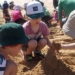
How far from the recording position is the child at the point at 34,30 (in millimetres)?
3549

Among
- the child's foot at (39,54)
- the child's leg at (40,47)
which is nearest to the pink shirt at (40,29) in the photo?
the child's leg at (40,47)

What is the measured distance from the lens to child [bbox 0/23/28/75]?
2.15 meters

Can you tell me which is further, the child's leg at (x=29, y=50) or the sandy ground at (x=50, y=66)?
the child's leg at (x=29, y=50)

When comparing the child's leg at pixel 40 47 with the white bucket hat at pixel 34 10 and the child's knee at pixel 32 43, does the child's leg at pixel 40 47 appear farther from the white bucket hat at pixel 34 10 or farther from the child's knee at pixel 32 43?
the white bucket hat at pixel 34 10

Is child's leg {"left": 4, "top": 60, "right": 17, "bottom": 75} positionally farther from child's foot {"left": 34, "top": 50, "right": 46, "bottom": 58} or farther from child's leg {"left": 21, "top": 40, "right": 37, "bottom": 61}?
child's foot {"left": 34, "top": 50, "right": 46, "bottom": 58}

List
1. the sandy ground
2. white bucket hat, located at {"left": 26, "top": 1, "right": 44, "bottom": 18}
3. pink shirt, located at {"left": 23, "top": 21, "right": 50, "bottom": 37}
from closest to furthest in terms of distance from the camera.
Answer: the sandy ground < white bucket hat, located at {"left": 26, "top": 1, "right": 44, "bottom": 18} < pink shirt, located at {"left": 23, "top": 21, "right": 50, "bottom": 37}

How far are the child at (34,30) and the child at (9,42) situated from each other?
1301 millimetres

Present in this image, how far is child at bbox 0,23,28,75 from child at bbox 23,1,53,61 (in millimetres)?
1301

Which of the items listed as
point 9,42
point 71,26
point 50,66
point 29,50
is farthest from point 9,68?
point 29,50

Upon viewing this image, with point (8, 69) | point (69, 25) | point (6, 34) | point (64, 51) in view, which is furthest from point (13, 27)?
point (64, 51)

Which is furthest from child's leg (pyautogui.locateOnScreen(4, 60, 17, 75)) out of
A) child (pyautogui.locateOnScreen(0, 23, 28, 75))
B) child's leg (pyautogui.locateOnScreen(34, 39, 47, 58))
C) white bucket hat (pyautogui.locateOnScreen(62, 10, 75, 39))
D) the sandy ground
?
child's leg (pyautogui.locateOnScreen(34, 39, 47, 58))

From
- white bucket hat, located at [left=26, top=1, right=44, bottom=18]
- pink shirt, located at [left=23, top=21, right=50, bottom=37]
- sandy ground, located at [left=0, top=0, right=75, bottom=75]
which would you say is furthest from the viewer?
pink shirt, located at [left=23, top=21, right=50, bottom=37]

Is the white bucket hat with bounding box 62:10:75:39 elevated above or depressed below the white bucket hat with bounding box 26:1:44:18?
below

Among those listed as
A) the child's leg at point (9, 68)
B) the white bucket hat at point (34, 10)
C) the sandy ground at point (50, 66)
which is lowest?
the sandy ground at point (50, 66)
